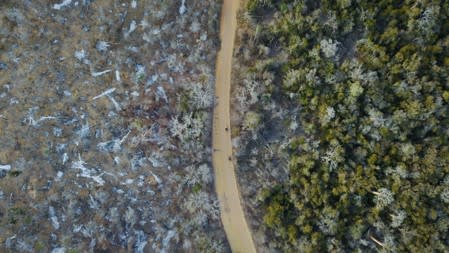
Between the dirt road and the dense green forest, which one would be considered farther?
the dirt road

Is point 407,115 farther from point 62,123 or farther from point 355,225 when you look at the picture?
point 62,123

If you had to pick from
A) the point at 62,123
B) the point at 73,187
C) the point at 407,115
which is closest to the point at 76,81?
the point at 62,123

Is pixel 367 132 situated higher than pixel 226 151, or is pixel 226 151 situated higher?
pixel 226 151

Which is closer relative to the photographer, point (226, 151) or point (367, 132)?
point (367, 132)
